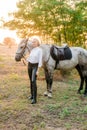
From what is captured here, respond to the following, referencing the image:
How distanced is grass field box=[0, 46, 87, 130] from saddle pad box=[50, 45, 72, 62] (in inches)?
45.8

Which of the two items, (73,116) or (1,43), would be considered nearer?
(73,116)

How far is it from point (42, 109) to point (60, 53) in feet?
7.12

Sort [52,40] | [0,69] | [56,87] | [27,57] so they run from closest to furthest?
[27,57] < [56,87] < [52,40] < [0,69]

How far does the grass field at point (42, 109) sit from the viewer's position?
700 cm

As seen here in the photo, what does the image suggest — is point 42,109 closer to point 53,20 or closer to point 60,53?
point 60,53

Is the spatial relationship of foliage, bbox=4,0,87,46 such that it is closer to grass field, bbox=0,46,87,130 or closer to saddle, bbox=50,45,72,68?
grass field, bbox=0,46,87,130

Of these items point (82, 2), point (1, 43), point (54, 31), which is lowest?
point (1, 43)

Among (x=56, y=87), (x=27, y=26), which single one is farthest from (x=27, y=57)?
(x=27, y=26)

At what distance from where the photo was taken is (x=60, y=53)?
962 centimetres

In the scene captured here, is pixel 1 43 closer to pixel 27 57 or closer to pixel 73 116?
pixel 27 57

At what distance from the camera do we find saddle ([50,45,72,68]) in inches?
373

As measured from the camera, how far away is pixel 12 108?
8.00 m

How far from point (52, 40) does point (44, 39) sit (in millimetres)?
380

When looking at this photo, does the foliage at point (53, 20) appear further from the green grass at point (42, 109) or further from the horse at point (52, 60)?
the horse at point (52, 60)
